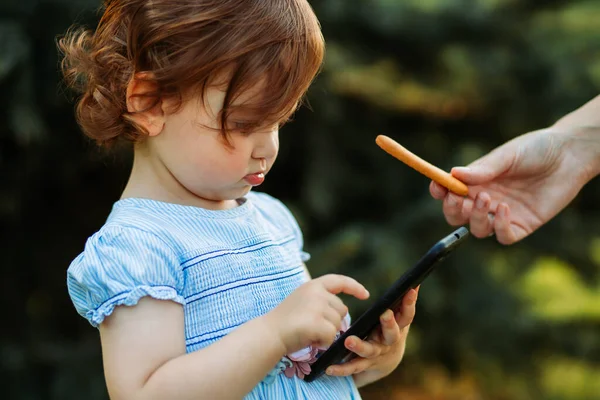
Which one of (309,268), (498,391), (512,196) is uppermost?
(512,196)

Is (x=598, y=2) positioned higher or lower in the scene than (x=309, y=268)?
higher

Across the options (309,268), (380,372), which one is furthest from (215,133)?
(309,268)

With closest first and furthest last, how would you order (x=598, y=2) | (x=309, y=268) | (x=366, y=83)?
(x=309, y=268) → (x=366, y=83) → (x=598, y=2)

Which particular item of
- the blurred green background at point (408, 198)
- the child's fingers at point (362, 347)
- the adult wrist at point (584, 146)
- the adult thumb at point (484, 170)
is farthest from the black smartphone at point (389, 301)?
the blurred green background at point (408, 198)

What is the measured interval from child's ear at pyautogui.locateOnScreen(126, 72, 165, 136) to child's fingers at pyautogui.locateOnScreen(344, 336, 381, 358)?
15.9 inches

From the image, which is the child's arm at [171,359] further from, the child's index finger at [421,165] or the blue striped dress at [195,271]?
the child's index finger at [421,165]

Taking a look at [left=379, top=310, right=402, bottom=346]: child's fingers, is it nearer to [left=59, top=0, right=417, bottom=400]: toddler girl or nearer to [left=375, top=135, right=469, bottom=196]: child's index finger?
[left=59, top=0, right=417, bottom=400]: toddler girl

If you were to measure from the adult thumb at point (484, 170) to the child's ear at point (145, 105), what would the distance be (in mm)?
545

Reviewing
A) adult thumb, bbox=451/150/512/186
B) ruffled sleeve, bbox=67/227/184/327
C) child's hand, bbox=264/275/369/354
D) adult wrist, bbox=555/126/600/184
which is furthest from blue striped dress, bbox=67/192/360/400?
adult wrist, bbox=555/126/600/184

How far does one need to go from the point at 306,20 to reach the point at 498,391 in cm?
184

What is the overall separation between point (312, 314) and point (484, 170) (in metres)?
0.56

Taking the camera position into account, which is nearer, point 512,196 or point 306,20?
point 306,20

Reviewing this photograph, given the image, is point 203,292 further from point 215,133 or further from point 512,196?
point 512,196

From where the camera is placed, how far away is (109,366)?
3.28 ft
